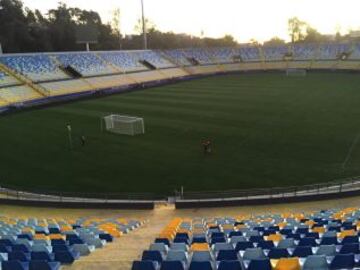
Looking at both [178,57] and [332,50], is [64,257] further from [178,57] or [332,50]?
[332,50]

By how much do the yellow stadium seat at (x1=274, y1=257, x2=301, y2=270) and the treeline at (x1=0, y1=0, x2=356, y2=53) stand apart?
244 ft

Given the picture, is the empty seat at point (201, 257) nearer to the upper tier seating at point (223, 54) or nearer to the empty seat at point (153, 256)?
the empty seat at point (153, 256)

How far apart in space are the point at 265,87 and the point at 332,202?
43.8m

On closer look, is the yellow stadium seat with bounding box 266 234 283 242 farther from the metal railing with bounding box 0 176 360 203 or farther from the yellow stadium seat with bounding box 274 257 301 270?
the metal railing with bounding box 0 176 360 203

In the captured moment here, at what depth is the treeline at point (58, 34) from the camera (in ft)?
267

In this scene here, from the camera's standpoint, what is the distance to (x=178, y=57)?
306 feet

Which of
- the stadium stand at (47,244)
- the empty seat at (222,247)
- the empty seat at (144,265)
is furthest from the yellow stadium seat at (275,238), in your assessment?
the stadium stand at (47,244)

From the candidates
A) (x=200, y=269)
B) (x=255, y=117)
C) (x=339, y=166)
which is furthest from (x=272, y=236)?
(x=255, y=117)

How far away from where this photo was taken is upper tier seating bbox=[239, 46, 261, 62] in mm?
96312

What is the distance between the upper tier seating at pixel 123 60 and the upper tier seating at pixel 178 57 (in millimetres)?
11304

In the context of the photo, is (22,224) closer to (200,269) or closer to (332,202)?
(200,269)

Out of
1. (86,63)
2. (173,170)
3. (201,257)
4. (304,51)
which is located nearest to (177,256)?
(201,257)

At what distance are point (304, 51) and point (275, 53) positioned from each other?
21.2 feet

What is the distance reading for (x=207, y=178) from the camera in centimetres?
2488
